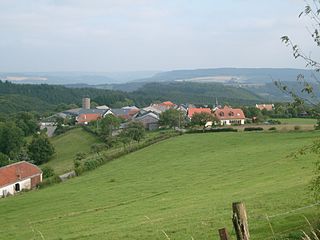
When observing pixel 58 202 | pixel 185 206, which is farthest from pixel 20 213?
pixel 185 206

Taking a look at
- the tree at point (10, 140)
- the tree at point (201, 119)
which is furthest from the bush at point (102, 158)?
the tree at point (10, 140)

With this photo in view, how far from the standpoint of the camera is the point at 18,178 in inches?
2302

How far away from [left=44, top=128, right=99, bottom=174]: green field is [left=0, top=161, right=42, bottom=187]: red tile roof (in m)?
15.9

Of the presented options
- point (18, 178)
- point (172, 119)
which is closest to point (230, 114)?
point (172, 119)

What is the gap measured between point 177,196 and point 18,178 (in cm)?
3292

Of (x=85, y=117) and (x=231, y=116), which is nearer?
(x=231, y=116)

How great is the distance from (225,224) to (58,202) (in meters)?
21.5

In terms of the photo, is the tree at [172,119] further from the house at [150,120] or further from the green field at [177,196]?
the green field at [177,196]

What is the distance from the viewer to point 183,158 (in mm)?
54312

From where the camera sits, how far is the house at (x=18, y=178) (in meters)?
56.1

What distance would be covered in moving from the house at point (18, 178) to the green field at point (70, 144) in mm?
16400

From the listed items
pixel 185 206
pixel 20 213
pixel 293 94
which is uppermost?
pixel 293 94

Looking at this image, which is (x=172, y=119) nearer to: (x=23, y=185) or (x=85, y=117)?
(x=23, y=185)

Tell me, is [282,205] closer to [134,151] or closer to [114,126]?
[134,151]
